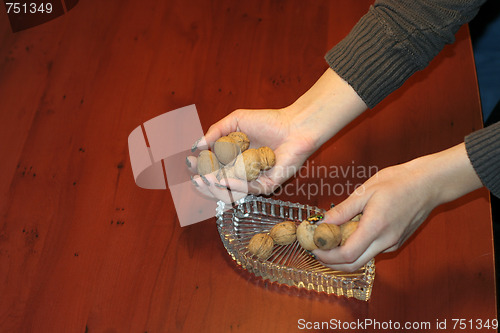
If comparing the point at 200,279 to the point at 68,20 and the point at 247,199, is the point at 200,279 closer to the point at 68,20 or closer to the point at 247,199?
the point at 247,199

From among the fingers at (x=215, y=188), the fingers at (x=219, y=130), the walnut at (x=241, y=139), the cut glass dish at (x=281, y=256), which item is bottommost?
the cut glass dish at (x=281, y=256)

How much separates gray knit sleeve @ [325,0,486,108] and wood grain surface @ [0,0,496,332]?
0.15m

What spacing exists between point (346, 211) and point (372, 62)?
287 millimetres

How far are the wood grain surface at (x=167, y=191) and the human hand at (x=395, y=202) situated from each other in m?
0.09

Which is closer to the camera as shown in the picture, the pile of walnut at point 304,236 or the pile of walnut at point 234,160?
the pile of walnut at point 304,236

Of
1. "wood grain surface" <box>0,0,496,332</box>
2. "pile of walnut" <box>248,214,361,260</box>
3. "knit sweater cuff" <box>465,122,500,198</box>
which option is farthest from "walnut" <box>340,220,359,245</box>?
"knit sweater cuff" <box>465,122,500,198</box>

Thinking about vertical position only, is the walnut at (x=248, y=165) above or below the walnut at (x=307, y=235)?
above

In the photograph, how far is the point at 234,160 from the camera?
88 cm

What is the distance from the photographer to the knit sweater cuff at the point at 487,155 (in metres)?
0.74

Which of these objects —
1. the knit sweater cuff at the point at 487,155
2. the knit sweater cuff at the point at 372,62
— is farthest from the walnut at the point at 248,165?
the knit sweater cuff at the point at 487,155

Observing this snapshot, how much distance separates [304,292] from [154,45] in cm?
71

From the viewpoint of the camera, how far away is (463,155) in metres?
0.77

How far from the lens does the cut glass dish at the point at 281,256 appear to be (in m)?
0.79

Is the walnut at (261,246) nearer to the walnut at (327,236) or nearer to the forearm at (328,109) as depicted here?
the walnut at (327,236)
